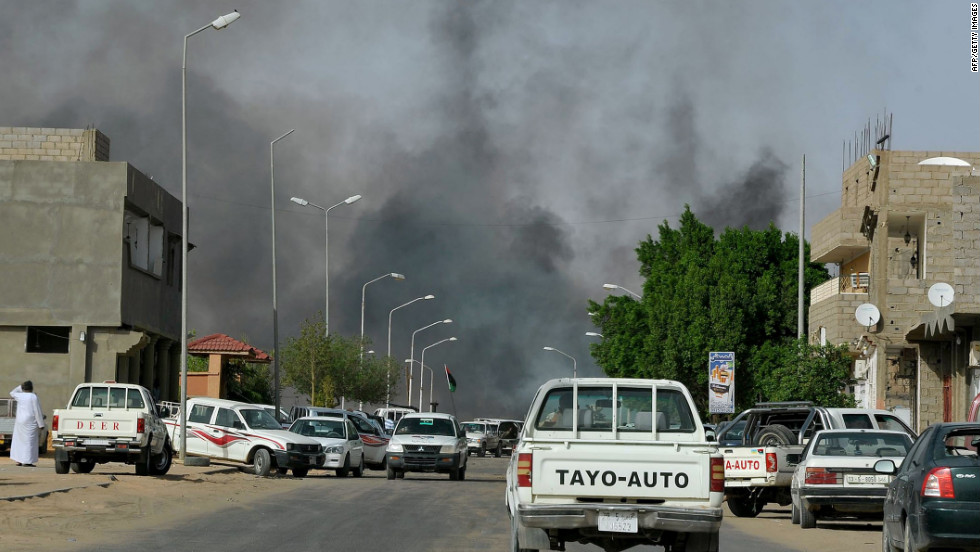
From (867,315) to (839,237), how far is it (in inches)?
295

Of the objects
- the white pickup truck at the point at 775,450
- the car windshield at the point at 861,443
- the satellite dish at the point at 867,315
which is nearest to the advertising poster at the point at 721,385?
the satellite dish at the point at 867,315

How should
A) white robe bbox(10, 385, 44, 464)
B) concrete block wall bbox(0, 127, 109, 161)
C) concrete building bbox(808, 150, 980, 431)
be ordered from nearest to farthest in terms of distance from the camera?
white robe bbox(10, 385, 44, 464) < concrete building bbox(808, 150, 980, 431) < concrete block wall bbox(0, 127, 109, 161)

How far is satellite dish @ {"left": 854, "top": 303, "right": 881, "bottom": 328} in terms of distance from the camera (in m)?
44.0

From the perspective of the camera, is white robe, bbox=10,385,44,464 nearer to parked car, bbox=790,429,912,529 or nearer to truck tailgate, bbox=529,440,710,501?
parked car, bbox=790,429,912,529

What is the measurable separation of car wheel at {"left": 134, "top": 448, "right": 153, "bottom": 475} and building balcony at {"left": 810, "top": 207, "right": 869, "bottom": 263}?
29.3m

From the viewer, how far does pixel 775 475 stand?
23219mm

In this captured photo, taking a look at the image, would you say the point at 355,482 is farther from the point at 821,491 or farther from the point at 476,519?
the point at 821,491

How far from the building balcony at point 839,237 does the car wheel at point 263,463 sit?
80.8 ft

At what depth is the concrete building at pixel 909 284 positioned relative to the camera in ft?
128

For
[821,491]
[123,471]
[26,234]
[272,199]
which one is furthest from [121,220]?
[821,491]

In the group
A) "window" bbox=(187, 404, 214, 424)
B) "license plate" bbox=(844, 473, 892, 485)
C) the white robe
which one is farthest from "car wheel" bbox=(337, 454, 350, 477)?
"license plate" bbox=(844, 473, 892, 485)

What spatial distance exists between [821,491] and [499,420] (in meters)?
50.7

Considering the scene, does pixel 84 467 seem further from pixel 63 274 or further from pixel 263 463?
pixel 63 274

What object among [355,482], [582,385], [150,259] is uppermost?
[150,259]
